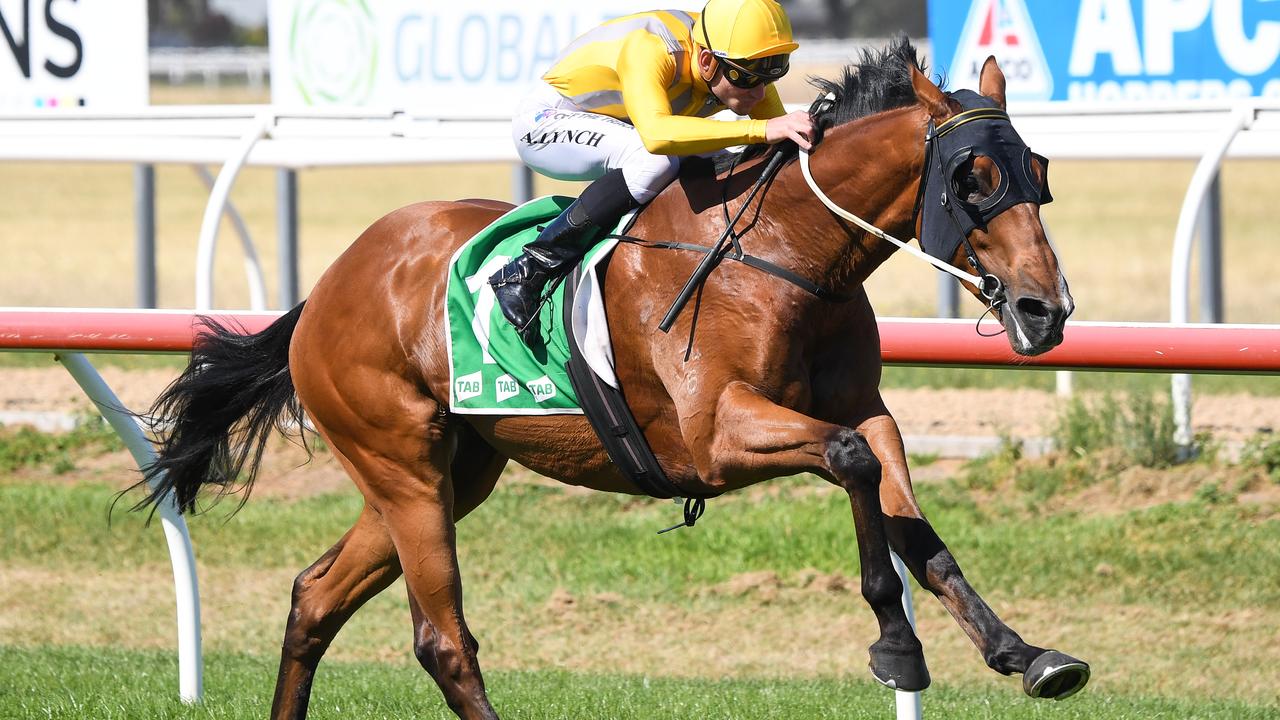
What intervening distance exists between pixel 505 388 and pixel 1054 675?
1.57 metres

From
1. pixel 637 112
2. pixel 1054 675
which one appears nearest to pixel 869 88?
pixel 637 112

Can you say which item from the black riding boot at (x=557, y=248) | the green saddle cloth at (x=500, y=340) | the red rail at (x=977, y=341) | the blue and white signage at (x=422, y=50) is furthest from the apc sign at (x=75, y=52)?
the black riding boot at (x=557, y=248)

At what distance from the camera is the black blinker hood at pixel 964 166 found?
3506mm

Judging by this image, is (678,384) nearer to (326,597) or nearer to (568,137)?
(568,137)

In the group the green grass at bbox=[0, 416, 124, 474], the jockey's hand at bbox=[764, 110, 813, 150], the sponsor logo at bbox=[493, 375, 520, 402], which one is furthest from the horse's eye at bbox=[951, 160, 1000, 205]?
the green grass at bbox=[0, 416, 124, 474]

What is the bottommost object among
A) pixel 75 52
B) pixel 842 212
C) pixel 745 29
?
pixel 75 52

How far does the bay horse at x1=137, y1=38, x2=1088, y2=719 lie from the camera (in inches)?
137

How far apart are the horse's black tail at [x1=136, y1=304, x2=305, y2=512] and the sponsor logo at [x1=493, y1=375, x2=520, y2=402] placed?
0.91 metres

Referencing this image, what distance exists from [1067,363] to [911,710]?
0.94m

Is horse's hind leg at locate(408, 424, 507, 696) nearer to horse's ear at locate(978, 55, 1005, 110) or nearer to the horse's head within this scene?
the horse's head

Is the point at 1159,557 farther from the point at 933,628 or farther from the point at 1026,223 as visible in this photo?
the point at 1026,223

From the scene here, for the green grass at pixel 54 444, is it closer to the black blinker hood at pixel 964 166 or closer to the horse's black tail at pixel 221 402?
the horse's black tail at pixel 221 402

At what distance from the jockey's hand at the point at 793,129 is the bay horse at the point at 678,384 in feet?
0.17

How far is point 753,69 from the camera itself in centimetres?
400
